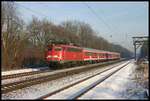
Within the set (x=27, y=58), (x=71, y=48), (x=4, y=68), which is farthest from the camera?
(x=27, y=58)

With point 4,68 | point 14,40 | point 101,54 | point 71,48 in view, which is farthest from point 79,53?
point 101,54

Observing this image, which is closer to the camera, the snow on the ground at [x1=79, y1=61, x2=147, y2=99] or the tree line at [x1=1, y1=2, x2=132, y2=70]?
the snow on the ground at [x1=79, y1=61, x2=147, y2=99]

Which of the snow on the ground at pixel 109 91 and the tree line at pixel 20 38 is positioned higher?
the tree line at pixel 20 38

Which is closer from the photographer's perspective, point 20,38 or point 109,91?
point 109,91

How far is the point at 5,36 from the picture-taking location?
24.0m

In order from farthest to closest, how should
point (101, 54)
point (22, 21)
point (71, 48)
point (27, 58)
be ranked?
point (101, 54) < point (22, 21) < point (27, 58) < point (71, 48)

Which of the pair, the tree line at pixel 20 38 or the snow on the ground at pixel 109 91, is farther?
the tree line at pixel 20 38

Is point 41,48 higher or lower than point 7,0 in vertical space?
lower

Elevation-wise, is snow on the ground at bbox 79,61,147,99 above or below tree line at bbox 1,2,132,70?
Result: below

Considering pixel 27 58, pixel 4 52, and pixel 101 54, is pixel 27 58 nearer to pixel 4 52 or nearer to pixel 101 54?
pixel 4 52

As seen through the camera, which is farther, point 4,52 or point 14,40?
point 14,40

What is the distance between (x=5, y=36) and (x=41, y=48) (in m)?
8.65

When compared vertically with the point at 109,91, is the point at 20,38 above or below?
above

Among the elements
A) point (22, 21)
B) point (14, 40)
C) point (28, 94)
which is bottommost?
point (28, 94)
